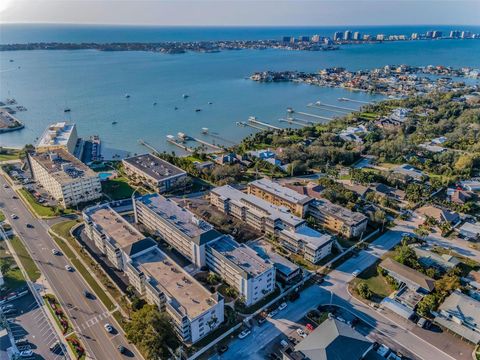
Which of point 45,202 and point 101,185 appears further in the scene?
point 101,185

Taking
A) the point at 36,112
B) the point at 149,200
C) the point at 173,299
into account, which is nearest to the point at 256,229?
the point at 149,200

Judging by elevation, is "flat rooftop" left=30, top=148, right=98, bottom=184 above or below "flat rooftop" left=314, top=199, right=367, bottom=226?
above

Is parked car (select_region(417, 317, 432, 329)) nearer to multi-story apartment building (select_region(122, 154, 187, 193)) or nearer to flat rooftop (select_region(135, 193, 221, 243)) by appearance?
flat rooftop (select_region(135, 193, 221, 243))

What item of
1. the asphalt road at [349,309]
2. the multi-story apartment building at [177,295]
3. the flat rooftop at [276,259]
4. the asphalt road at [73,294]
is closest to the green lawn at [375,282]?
the asphalt road at [349,309]

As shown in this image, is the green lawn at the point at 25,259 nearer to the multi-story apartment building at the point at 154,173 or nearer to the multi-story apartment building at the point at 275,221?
the multi-story apartment building at the point at 154,173

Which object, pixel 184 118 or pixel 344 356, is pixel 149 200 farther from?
pixel 184 118

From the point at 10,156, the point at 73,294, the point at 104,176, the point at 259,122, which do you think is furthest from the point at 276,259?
the point at 259,122

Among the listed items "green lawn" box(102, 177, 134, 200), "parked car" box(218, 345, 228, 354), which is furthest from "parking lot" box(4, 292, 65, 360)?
"green lawn" box(102, 177, 134, 200)
